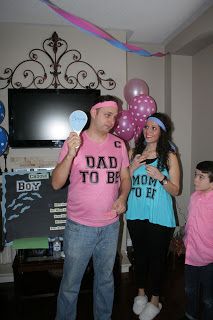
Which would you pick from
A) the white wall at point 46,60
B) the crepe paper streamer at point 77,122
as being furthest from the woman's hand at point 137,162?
the white wall at point 46,60

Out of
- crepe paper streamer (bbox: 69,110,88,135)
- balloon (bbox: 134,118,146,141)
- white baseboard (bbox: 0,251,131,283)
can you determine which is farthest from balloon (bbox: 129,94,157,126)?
white baseboard (bbox: 0,251,131,283)

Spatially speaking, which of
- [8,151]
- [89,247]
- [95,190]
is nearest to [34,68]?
[8,151]

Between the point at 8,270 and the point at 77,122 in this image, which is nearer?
the point at 77,122

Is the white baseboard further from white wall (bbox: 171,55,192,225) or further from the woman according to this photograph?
white wall (bbox: 171,55,192,225)

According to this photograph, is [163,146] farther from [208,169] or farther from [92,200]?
[92,200]

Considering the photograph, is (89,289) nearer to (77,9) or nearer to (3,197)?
(3,197)

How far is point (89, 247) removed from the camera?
5.01ft

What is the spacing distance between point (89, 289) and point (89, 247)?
35.4 inches

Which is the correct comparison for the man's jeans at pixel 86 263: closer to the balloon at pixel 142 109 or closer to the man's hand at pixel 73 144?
the man's hand at pixel 73 144

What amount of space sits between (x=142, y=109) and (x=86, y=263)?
1214mm

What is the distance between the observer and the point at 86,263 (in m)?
1.56

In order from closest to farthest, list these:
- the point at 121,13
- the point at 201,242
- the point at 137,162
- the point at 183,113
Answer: the point at 201,242
the point at 137,162
the point at 121,13
the point at 183,113

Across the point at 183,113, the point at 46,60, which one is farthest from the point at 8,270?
the point at 183,113

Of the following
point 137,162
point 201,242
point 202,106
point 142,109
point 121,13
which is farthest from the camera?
point 202,106
